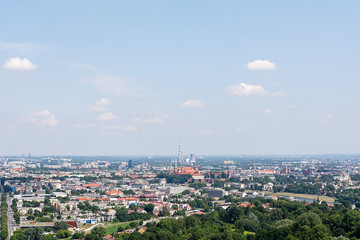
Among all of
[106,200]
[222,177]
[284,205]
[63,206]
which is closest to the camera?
[284,205]

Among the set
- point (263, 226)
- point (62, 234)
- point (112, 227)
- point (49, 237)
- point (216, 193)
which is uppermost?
point (263, 226)

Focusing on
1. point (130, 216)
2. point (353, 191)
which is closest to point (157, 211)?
point (130, 216)

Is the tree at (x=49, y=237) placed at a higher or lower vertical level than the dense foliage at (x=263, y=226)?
lower

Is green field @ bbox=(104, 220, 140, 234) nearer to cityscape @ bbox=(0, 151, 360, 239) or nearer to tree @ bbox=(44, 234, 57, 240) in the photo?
cityscape @ bbox=(0, 151, 360, 239)

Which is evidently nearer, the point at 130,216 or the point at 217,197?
the point at 130,216

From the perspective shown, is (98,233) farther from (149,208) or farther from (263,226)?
(149,208)

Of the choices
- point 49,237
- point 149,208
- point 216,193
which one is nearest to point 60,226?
point 49,237

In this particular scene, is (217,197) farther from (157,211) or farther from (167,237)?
(167,237)

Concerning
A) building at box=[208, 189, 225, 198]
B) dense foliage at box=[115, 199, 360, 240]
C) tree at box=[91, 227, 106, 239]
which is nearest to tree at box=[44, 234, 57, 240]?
tree at box=[91, 227, 106, 239]

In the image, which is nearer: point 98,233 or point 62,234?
point 98,233

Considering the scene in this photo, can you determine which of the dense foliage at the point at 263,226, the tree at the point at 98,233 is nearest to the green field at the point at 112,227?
the tree at the point at 98,233

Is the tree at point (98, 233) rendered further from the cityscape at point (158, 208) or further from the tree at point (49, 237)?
the tree at point (49, 237)
